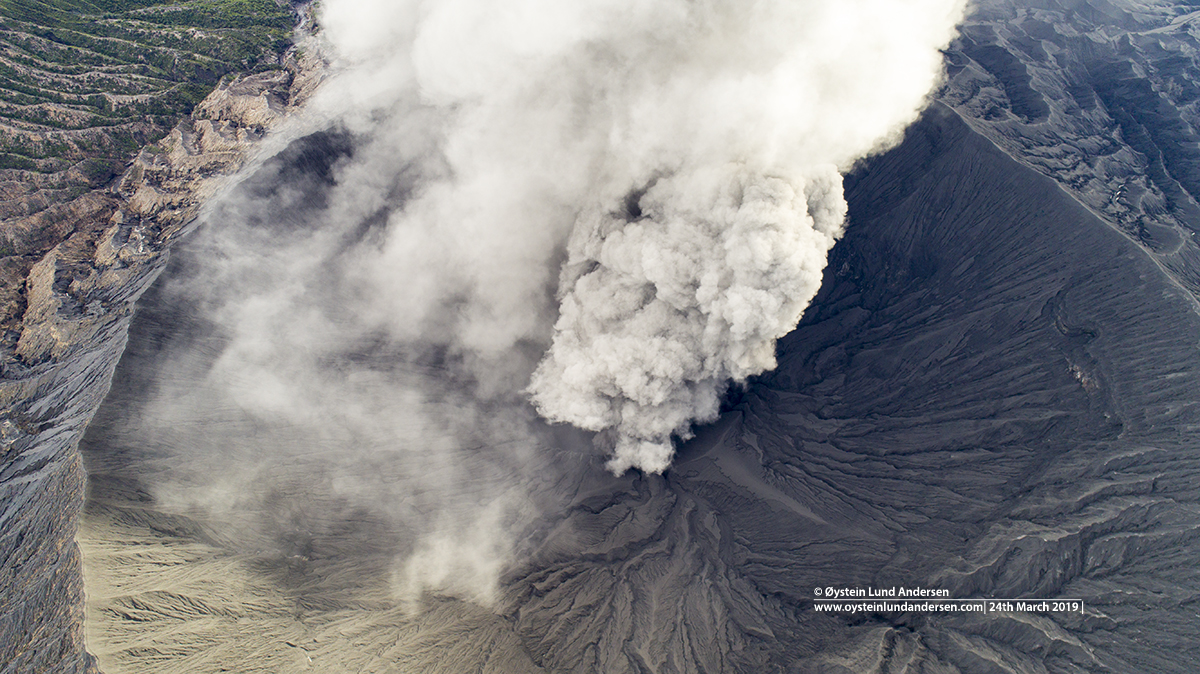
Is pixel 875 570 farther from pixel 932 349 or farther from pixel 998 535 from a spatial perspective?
pixel 932 349

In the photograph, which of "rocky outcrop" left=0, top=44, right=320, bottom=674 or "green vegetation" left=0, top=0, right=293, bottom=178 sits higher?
"green vegetation" left=0, top=0, right=293, bottom=178

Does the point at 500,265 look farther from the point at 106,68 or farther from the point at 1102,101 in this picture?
the point at 1102,101

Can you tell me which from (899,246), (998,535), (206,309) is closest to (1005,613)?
(998,535)

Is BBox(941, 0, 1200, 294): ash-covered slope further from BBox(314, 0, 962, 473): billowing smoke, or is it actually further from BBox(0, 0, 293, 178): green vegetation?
BBox(0, 0, 293, 178): green vegetation

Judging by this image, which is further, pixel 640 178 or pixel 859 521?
pixel 640 178

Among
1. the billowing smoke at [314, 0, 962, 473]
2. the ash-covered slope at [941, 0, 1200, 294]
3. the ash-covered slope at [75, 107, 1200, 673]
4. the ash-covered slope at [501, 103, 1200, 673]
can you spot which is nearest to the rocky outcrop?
the ash-covered slope at [75, 107, 1200, 673]

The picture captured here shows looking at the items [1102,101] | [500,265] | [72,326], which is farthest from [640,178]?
[1102,101]
